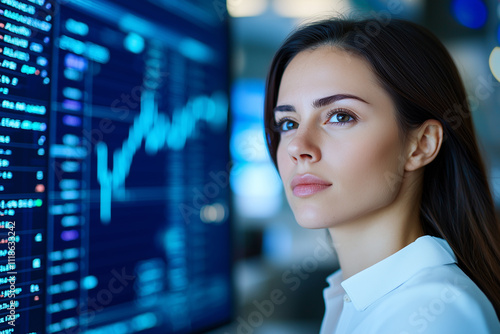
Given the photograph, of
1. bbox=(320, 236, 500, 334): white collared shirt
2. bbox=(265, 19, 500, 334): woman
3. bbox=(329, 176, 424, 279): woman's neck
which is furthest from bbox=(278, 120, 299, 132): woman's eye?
bbox=(320, 236, 500, 334): white collared shirt

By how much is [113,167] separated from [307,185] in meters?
0.35

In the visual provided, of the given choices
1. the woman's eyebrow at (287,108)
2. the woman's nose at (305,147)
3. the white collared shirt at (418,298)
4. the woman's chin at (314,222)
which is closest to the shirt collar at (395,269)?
the white collared shirt at (418,298)

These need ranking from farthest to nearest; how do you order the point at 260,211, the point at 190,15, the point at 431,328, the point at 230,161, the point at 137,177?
the point at 260,211 < the point at 230,161 < the point at 190,15 < the point at 137,177 < the point at 431,328

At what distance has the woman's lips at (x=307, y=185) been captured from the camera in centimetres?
76

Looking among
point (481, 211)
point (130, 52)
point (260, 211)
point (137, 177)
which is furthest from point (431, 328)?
point (260, 211)

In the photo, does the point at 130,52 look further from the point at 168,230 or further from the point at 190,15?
the point at 168,230

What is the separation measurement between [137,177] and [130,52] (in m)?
0.21

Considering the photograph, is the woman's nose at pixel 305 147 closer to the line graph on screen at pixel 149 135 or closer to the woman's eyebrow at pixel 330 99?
the woman's eyebrow at pixel 330 99

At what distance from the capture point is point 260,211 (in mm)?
4000

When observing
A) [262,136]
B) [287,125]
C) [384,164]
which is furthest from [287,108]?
[262,136]

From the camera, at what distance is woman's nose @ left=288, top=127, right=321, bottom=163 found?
759 millimetres

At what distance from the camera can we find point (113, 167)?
646 mm

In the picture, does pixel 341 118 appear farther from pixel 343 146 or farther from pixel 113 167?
pixel 113 167

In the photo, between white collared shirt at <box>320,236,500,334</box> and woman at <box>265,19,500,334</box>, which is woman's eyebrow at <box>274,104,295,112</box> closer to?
woman at <box>265,19,500,334</box>
